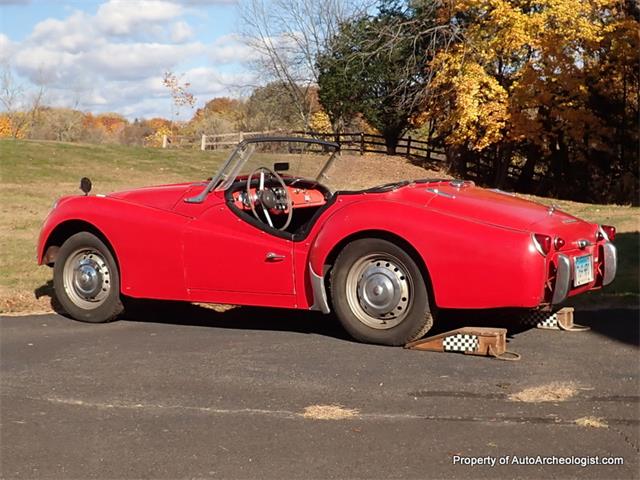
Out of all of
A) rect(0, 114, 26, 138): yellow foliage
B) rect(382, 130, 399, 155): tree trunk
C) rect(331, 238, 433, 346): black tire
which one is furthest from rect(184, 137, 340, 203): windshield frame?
rect(0, 114, 26, 138): yellow foliage

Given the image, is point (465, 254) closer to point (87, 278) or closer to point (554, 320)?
point (554, 320)

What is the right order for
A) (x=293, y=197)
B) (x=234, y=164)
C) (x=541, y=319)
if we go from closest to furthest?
(x=541, y=319) → (x=234, y=164) → (x=293, y=197)

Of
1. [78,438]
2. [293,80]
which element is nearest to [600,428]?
[78,438]

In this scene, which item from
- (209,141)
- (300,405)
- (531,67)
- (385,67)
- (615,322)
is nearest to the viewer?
(300,405)

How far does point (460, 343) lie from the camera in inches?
237

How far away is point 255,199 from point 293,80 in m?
45.6

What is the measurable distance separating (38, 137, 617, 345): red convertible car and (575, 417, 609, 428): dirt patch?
133 centimetres

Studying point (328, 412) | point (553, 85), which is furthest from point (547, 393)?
point (553, 85)

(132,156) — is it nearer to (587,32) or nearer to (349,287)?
(587,32)

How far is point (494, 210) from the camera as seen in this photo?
6.18 m

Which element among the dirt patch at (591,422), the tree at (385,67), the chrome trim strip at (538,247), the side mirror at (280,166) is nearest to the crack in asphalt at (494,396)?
the dirt patch at (591,422)

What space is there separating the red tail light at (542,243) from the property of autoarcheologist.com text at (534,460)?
1.99 metres

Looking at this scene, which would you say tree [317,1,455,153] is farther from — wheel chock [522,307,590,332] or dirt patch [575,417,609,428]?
dirt patch [575,417,609,428]

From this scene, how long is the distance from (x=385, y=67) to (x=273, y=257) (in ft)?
108
